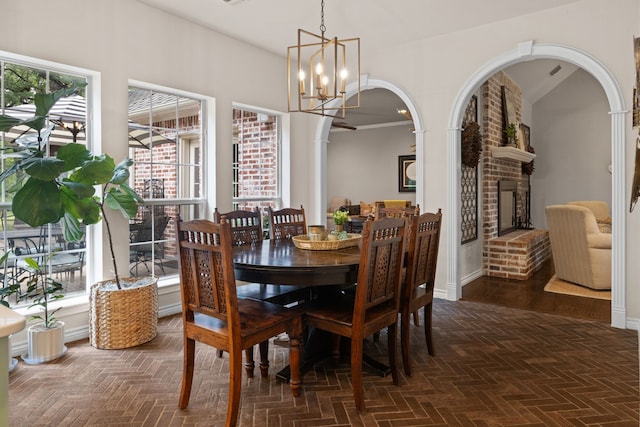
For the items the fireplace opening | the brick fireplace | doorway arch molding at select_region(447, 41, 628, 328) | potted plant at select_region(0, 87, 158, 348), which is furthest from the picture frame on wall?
potted plant at select_region(0, 87, 158, 348)

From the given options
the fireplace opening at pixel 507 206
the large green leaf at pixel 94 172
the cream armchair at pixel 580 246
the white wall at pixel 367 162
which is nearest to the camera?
the large green leaf at pixel 94 172

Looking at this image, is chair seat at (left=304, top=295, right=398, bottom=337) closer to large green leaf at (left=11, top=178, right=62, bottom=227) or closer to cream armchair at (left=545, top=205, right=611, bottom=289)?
large green leaf at (left=11, top=178, right=62, bottom=227)

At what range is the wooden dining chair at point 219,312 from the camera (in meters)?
2.05

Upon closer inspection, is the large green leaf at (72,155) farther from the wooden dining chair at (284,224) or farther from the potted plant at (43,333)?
the wooden dining chair at (284,224)

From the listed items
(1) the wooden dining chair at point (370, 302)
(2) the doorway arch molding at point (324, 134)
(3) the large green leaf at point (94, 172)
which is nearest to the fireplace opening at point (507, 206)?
(2) the doorway arch molding at point (324, 134)

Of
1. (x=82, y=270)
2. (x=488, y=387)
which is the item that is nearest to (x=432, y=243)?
(x=488, y=387)

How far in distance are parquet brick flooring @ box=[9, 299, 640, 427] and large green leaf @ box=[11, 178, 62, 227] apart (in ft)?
3.38

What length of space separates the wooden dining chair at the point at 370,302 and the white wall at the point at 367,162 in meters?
7.97

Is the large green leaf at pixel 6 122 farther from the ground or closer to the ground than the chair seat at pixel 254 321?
farther from the ground

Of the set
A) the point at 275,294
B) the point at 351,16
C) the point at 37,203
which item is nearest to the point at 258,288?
the point at 275,294

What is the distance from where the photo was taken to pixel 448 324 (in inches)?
148

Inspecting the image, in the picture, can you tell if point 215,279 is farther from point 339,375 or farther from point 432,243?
point 432,243

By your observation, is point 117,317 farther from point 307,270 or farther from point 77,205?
point 307,270

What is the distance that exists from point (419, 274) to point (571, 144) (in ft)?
24.5
